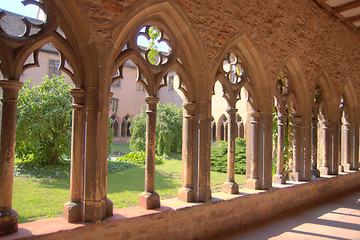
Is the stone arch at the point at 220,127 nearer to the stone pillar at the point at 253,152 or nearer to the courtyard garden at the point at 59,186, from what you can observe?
A: the courtyard garden at the point at 59,186

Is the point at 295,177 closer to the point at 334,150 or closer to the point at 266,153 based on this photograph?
the point at 266,153

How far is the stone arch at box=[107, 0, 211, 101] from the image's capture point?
8.62 feet

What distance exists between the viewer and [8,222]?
6.74ft

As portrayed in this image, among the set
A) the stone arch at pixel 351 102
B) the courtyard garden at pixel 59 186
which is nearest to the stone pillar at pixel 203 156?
the courtyard garden at pixel 59 186

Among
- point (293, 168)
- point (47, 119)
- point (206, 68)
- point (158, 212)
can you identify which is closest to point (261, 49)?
point (206, 68)

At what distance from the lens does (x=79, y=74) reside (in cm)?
248

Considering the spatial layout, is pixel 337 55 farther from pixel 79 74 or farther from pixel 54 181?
pixel 54 181

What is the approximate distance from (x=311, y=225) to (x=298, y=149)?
5.18ft

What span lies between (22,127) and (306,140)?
6365mm

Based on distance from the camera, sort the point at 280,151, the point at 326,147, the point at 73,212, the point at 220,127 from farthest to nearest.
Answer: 1. the point at 220,127
2. the point at 326,147
3. the point at 280,151
4. the point at 73,212

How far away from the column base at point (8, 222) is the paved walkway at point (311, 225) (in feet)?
6.50

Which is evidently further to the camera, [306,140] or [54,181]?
[54,181]

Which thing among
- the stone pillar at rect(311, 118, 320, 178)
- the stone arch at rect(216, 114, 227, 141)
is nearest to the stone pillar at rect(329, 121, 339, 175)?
the stone pillar at rect(311, 118, 320, 178)

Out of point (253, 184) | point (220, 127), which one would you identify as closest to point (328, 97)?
point (253, 184)
